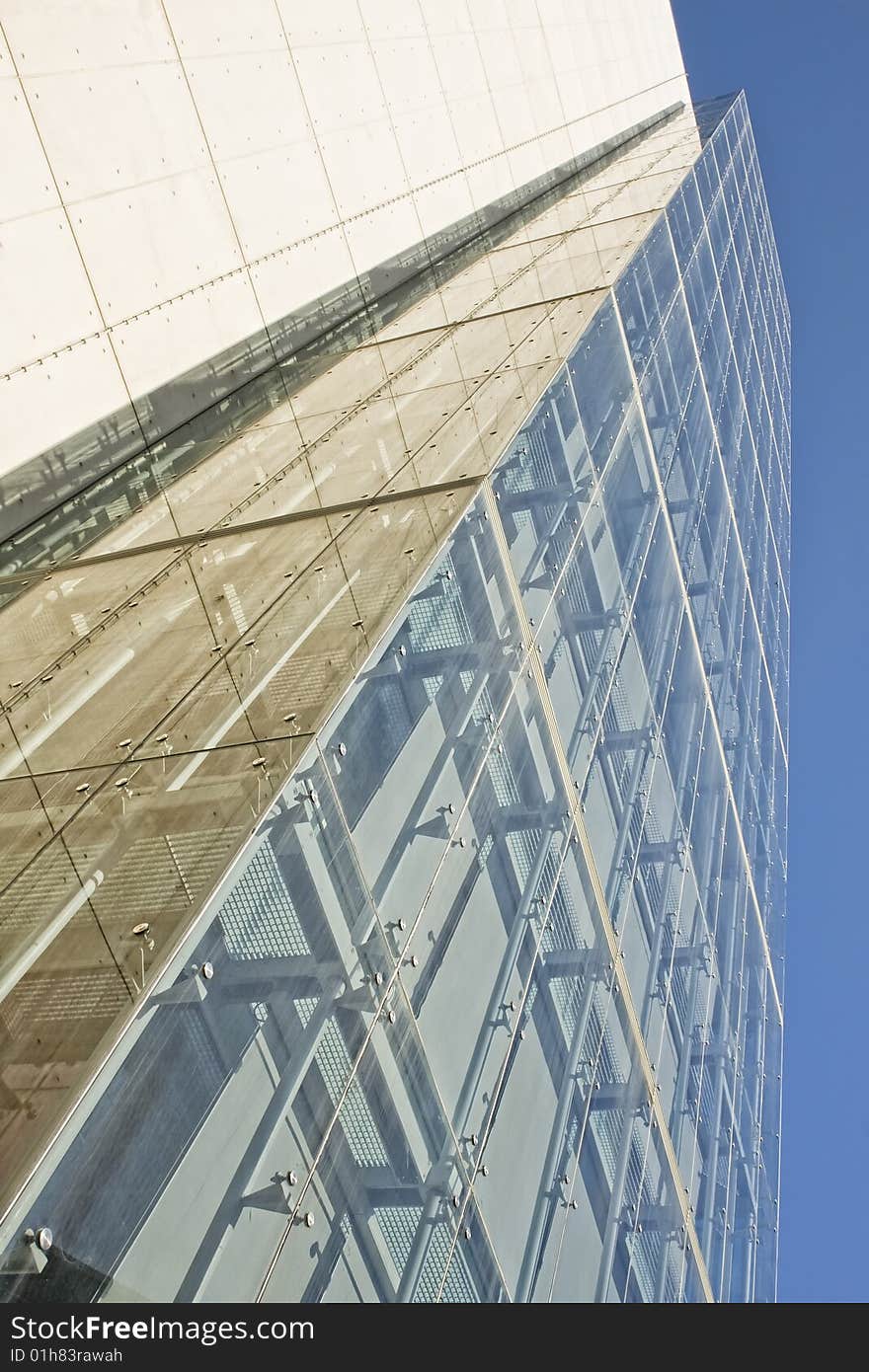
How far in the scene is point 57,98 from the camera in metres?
9.77

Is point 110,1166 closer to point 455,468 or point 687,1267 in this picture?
point 455,468

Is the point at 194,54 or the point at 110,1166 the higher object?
the point at 194,54

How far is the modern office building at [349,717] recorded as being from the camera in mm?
4137

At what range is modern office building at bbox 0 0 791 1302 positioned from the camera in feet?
13.6

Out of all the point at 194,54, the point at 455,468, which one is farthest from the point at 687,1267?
the point at 194,54

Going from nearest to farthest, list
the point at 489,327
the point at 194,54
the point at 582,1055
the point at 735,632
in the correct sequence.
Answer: the point at 582,1055 < the point at 194,54 < the point at 489,327 < the point at 735,632

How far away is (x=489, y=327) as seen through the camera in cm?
1312

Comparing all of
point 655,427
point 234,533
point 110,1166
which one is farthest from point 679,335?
point 110,1166

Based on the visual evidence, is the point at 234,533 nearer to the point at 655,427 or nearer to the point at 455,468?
the point at 455,468

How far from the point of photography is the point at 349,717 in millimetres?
5512

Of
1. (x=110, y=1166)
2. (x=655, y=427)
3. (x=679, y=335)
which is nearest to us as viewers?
(x=110, y=1166)
